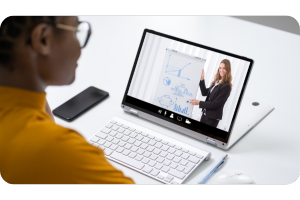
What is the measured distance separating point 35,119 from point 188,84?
2.26 ft

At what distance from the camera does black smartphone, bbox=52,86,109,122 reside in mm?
1500

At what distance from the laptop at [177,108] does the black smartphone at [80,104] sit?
137 mm

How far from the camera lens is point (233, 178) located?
1197mm

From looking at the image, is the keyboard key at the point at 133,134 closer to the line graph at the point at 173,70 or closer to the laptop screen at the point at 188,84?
the laptop screen at the point at 188,84

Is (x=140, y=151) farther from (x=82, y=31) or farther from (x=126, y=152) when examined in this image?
(x=82, y=31)

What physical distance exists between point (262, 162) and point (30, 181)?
80cm

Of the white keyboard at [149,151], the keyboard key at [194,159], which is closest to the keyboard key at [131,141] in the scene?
the white keyboard at [149,151]

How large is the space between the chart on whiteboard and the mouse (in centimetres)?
28

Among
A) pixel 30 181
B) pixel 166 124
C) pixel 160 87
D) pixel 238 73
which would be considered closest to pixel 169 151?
pixel 166 124

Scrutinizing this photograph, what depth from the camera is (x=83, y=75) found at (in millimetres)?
1734

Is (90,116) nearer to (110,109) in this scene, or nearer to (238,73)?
(110,109)

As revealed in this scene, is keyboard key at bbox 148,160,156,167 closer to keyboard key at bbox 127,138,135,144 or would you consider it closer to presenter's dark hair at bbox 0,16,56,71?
keyboard key at bbox 127,138,135,144

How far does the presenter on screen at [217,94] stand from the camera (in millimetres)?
1334

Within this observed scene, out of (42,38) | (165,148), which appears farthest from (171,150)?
(42,38)
